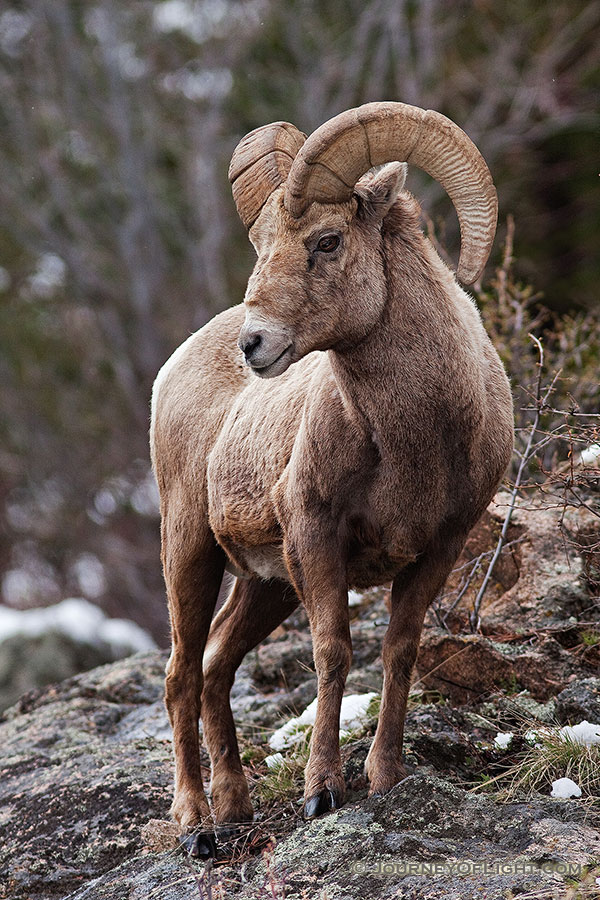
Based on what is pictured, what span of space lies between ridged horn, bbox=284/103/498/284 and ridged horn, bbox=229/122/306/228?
0.28 m

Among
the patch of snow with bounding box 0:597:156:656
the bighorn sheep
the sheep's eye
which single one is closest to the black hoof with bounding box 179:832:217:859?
the bighorn sheep

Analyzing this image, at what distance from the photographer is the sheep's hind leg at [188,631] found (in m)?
5.22

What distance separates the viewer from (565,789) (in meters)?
4.27

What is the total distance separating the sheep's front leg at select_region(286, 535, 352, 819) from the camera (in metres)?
4.36

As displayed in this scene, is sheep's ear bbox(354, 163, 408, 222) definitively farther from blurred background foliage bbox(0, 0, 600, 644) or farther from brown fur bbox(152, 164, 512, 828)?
blurred background foliage bbox(0, 0, 600, 644)

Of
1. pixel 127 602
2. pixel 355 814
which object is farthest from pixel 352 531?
pixel 127 602

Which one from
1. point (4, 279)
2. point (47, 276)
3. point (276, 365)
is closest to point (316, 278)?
point (276, 365)

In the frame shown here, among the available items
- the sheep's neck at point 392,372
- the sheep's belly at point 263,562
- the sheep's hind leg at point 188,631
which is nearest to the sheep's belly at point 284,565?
the sheep's belly at point 263,562

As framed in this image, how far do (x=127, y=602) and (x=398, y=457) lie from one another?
14.2 m

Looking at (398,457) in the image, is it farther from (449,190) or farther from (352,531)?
(449,190)

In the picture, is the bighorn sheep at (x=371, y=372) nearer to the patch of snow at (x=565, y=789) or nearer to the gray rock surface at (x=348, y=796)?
the gray rock surface at (x=348, y=796)

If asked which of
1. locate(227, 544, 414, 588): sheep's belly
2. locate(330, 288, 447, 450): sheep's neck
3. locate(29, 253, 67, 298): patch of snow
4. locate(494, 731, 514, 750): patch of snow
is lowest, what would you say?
locate(494, 731, 514, 750): patch of snow

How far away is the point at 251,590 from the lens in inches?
224

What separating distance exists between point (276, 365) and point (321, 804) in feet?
5.23
